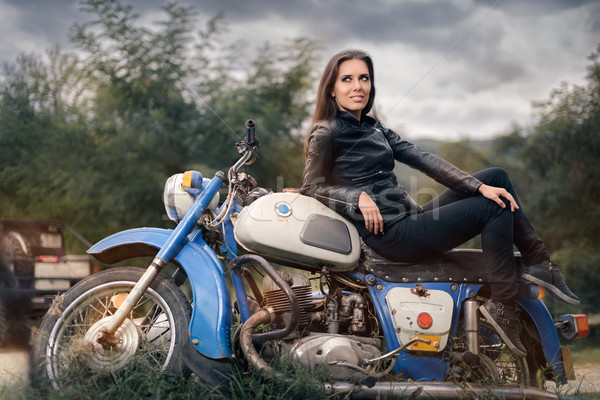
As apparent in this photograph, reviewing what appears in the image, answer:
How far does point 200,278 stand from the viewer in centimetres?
263

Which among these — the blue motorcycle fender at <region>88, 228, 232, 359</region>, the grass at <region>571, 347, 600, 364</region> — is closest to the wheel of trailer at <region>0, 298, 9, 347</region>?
the blue motorcycle fender at <region>88, 228, 232, 359</region>

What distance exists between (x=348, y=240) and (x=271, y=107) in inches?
175

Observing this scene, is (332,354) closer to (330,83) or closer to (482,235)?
(482,235)

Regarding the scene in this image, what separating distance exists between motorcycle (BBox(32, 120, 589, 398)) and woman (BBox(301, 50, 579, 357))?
4.7 inches

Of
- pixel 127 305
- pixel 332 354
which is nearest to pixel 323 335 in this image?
pixel 332 354

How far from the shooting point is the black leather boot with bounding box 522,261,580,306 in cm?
256

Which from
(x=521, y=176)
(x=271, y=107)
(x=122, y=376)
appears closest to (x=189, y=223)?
(x=122, y=376)

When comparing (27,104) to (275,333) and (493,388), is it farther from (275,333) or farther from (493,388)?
(493,388)

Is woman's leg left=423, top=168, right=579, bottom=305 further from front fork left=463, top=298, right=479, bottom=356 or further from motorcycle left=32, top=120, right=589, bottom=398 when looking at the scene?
front fork left=463, top=298, right=479, bottom=356

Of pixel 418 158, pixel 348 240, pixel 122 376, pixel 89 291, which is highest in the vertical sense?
pixel 418 158

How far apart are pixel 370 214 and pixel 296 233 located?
39 centimetres

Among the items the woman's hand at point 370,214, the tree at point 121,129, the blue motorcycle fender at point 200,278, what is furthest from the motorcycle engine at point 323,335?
the tree at point 121,129

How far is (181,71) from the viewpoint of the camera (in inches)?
259

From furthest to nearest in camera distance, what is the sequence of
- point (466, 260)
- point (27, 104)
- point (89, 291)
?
point (27, 104)
point (466, 260)
point (89, 291)
